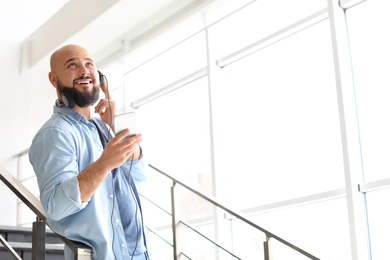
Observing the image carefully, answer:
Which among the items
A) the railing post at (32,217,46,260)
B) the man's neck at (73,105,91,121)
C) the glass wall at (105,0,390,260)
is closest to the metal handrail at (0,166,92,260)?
the railing post at (32,217,46,260)

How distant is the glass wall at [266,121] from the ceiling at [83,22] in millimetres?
212

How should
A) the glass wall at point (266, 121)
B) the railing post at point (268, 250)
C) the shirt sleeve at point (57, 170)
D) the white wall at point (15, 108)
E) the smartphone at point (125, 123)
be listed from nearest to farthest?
the shirt sleeve at point (57, 170) → the smartphone at point (125, 123) → the railing post at point (268, 250) → the glass wall at point (266, 121) → the white wall at point (15, 108)

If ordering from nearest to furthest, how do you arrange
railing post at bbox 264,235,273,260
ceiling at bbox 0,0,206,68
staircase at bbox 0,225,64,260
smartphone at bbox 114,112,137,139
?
smartphone at bbox 114,112,137,139 → railing post at bbox 264,235,273,260 → staircase at bbox 0,225,64,260 → ceiling at bbox 0,0,206,68

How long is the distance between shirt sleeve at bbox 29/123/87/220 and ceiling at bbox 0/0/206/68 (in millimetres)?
3392

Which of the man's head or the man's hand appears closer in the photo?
the man's hand

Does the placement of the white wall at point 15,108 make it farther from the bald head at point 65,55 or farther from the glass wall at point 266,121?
the bald head at point 65,55

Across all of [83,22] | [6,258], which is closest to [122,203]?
[6,258]

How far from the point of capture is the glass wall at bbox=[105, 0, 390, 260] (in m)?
3.87

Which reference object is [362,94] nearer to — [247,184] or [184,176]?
[247,184]

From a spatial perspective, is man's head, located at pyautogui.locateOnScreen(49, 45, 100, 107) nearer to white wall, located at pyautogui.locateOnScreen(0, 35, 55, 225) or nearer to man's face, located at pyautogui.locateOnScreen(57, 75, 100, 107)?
man's face, located at pyautogui.locateOnScreen(57, 75, 100, 107)

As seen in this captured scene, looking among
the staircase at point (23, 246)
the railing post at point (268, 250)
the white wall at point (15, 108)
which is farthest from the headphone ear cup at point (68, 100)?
the white wall at point (15, 108)

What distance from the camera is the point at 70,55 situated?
6.43ft

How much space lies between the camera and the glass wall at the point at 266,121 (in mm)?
3865

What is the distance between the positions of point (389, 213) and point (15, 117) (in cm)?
416
